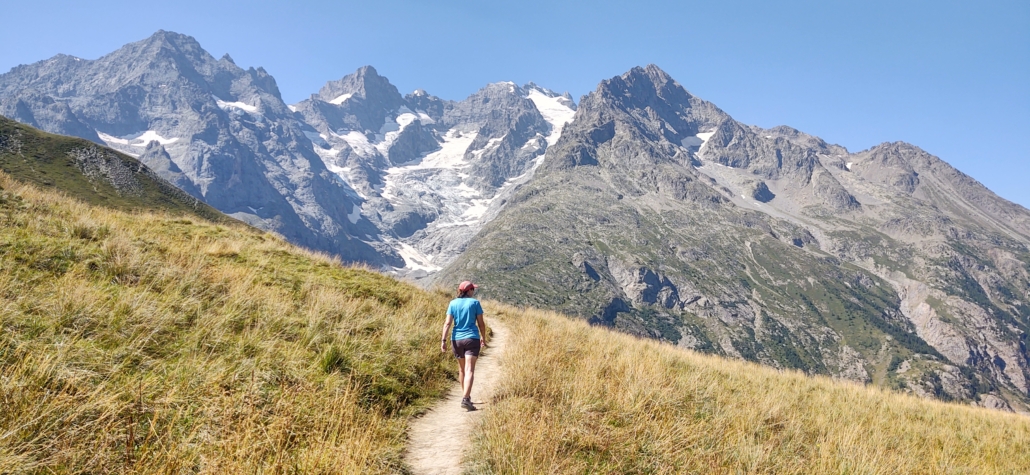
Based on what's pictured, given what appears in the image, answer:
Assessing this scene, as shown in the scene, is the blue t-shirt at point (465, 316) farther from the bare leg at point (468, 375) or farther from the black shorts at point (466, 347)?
the bare leg at point (468, 375)

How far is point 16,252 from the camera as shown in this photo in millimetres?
8484

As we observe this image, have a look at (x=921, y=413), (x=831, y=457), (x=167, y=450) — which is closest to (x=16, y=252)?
(x=167, y=450)

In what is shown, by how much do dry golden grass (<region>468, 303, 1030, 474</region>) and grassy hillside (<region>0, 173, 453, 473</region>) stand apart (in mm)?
1897

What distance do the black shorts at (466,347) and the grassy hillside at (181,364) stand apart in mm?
945

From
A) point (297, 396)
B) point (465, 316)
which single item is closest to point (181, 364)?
point (297, 396)

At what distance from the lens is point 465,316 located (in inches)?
377

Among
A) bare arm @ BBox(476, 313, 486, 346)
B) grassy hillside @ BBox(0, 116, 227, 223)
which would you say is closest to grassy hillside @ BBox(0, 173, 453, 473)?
bare arm @ BBox(476, 313, 486, 346)

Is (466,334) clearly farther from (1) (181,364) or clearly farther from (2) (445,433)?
(1) (181,364)

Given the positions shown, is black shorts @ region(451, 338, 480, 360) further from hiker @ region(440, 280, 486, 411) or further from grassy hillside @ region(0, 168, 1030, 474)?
grassy hillside @ region(0, 168, 1030, 474)

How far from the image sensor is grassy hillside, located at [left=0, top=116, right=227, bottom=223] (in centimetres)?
6975

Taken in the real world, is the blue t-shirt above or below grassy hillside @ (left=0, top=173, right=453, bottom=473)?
above

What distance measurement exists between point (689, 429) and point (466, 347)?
4.59 m

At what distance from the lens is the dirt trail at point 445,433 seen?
5.98m

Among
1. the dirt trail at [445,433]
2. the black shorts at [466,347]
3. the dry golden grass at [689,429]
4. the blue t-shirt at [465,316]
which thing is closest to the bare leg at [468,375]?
the black shorts at [466,347]
